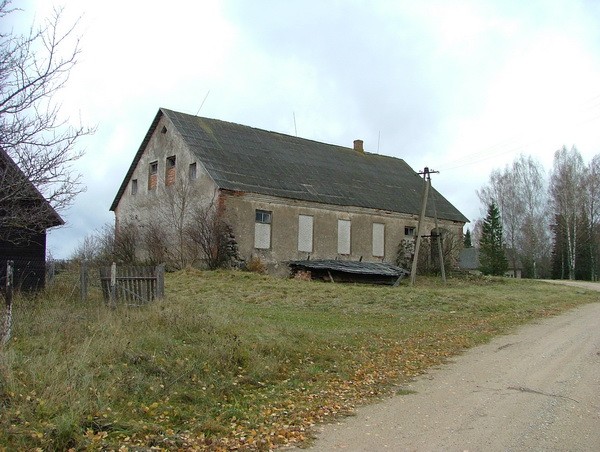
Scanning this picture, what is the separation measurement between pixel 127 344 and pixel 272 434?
3020mm

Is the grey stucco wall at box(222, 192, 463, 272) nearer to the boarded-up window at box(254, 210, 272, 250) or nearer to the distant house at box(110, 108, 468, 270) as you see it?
the distant house at box(110, 108, 468, 270)

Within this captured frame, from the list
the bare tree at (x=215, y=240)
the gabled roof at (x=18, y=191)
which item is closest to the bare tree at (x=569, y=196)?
the bare tree at (x=215, y=240)

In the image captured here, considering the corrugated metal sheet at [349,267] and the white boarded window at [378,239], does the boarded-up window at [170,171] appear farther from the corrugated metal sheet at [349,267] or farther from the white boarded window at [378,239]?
the white boarded window at [378,239]

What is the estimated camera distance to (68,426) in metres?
5.44

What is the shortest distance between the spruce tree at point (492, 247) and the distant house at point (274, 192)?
656 inches

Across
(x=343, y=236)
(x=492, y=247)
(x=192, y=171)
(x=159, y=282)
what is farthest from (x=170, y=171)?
(x=492, y=247)

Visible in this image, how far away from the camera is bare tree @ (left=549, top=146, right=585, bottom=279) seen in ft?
169

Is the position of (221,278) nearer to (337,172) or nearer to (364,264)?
(364,264)

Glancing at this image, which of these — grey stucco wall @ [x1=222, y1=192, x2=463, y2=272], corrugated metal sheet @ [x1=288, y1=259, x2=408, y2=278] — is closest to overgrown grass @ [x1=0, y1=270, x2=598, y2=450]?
corrugated metal sheet @ [x1=288, y1=259, x2=408, y2=278]

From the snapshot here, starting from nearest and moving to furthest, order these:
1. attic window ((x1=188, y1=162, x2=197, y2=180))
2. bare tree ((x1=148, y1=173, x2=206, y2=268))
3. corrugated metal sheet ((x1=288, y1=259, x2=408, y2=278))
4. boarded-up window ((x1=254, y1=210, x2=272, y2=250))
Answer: corrugated metal sheet ((x1=288, y1=259, x2=408, y2=278)) → bare tree ((x1=148, y1=173, x2=206, y2=268)) → boarded-up window ((x1=254, y1=210, x2=272, y2=250)) → attic window ((x1=188, y1=162, x2=197, y2=180))

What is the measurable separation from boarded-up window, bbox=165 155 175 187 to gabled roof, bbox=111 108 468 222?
1.86m

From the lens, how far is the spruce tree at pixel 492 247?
53062 millimetres

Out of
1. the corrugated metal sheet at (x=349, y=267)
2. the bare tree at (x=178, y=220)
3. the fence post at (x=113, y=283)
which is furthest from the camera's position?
the bare tree at (x=178, y=220)

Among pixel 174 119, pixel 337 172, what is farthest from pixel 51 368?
pixel 337 172
